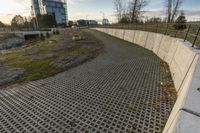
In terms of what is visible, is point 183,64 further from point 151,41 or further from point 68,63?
point 151,41

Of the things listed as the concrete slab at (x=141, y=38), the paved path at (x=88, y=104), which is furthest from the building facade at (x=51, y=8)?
the paved path at (x=88, y=104)

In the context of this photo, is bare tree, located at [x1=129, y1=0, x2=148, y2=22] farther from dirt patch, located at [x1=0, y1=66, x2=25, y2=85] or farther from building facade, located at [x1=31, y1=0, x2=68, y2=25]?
building facade, located at [x1=31, y1=0, x2=68, y2=25]

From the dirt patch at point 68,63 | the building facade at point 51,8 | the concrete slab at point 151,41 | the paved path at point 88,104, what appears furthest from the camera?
the building facade at point 51,8

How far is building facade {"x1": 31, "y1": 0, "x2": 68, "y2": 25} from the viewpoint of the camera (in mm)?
94188

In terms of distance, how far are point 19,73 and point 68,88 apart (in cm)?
357

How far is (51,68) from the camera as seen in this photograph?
26.3 feet

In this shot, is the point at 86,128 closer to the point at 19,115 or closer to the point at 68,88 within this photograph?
the point at 19,115

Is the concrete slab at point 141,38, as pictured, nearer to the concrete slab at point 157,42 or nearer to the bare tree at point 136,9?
the concrete slab at point 157,42

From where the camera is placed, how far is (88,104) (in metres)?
4.26

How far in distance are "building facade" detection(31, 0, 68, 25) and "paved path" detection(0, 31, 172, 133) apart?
93.3 m

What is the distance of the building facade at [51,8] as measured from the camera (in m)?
94.2

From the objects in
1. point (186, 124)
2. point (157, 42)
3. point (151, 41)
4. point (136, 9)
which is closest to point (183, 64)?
point (186, 124)

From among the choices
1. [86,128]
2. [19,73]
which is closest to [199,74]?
[86,128]

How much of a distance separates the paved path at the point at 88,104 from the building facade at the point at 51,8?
9329 cm
